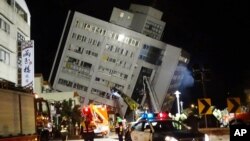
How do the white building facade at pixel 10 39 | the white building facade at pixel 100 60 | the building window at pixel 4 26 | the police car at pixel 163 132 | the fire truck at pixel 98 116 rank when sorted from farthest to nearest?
the white building facade at pixel 100 60 → the building window at pixel 4 26 → the white building facade at pixel 10 39 → the fire truck at pixel 98 116 → the police car at pixel 163 132

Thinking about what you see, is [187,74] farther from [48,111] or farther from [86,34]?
[48,111]

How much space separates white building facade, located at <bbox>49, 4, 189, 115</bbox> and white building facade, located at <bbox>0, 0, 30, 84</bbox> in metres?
41.1

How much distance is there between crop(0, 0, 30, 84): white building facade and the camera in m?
41.4

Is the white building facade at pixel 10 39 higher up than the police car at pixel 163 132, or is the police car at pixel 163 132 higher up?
the white building facade at pixel 10 39

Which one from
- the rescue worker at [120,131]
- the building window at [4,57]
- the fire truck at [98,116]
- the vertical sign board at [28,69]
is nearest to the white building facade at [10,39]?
the building window at [4,57]

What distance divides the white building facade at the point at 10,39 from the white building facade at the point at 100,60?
4111cm

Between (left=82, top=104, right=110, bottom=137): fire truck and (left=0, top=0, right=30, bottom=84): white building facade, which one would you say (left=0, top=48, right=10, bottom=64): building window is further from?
(left=82, top=104, right=110, bottom=137): fire truck

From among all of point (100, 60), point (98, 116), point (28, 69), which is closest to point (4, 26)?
point (28, 69)

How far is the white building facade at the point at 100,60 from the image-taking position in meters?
89.2

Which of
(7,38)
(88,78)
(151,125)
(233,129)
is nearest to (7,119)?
(151,125)

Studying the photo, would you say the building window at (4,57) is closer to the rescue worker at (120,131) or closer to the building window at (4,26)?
the building window at (4,26)

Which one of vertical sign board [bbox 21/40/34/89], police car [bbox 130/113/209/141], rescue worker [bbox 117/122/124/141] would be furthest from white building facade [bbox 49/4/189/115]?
police car [bbox 130/113/209/141]

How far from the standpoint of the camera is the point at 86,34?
299 feet

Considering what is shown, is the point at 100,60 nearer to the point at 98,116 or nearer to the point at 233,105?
the point at 98,116
